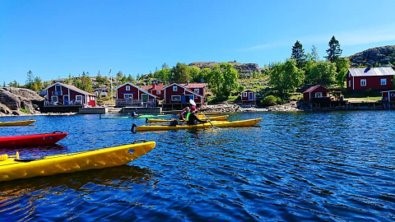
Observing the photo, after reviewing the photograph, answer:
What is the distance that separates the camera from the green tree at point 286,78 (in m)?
86.7

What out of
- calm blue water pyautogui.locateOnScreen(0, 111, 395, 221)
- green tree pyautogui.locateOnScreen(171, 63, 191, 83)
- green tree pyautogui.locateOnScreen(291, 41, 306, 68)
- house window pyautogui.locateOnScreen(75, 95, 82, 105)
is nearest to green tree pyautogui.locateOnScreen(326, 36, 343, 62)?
green tree pyautogui.locateOnScreen(291, 41, 306, 68)

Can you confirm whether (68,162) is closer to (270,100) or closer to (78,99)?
(270,100)

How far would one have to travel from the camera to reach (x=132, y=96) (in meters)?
89.6

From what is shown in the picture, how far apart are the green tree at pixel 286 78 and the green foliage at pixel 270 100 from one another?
633 cm

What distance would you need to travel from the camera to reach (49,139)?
1009 inches

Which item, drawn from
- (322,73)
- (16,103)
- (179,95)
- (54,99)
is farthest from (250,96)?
(16,103)

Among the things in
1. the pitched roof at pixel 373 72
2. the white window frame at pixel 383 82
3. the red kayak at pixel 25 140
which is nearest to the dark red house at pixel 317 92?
the pitched roof at pixel 373 72

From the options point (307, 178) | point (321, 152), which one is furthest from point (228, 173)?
point (321, 152)

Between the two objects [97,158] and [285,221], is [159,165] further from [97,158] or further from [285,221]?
[285,221]

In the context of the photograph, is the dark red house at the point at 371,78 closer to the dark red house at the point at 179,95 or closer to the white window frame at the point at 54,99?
the dark red house at the point at 179,95

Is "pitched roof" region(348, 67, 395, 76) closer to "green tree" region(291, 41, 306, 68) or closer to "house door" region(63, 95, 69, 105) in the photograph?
"green tree" region(291, 41, 306, 68)

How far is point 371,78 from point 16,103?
74.2 metres

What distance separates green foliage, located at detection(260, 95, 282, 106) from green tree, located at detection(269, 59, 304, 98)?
6.33m

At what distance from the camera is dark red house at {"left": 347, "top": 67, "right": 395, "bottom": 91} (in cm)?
8221
